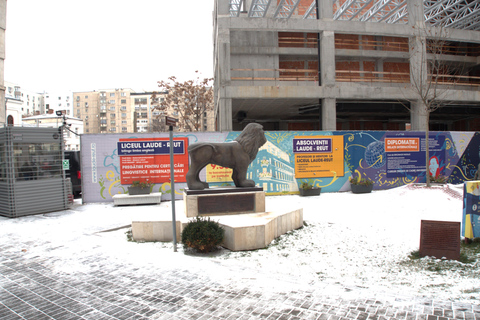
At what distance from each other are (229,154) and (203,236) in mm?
2680

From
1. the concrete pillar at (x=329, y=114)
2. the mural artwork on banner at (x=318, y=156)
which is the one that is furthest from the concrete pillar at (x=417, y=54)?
the mural artwork on banner at (x=318, y=156)

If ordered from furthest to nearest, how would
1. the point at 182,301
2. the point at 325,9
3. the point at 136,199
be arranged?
the point at 325,9 < the point at 136,199 < the point at 182,301

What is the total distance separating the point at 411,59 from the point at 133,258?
2566 cm

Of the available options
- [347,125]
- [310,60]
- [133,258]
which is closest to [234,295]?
[133,258]

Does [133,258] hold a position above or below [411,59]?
below

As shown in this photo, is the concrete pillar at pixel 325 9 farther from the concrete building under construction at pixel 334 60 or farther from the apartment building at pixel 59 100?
the apartment building at pixel 59 100

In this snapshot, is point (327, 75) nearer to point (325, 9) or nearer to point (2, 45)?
point (325, 9)

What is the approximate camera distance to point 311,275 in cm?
486

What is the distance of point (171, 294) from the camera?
419 cm

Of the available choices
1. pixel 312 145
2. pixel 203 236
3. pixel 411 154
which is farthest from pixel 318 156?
pixel 203 236

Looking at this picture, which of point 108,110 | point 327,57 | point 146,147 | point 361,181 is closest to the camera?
point 146,147

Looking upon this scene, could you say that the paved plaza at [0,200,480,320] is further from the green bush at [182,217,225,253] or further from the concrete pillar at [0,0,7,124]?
the concrete pillar at [0,0,7,124]

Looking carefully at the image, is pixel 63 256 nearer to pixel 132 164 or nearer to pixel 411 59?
pixel 132 164

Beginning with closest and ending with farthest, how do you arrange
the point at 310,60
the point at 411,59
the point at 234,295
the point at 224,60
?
1. the point at 234,295
2. the point at 224,60
3. the point at 411,59
4. the point at 310,60
